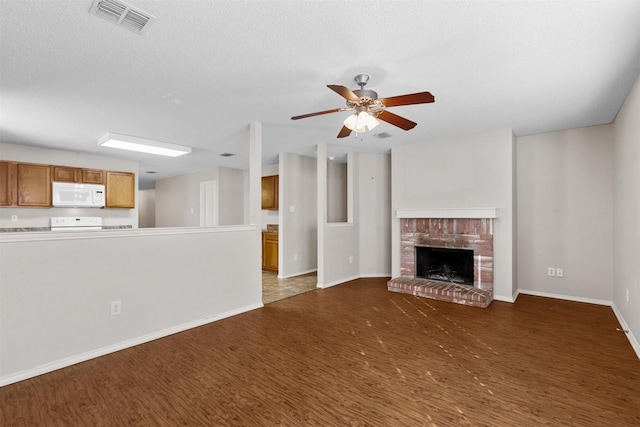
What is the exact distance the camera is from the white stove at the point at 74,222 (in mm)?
5496

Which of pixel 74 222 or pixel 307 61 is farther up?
pixel 307 61

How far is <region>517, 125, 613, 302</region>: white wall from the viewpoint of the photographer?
4082 mm

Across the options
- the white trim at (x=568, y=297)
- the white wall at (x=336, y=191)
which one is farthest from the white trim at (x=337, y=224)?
the white trim at (x=568, y=297)

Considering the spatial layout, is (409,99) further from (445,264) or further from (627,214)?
(445,264)

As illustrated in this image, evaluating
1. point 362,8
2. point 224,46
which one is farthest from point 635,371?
point 224,46

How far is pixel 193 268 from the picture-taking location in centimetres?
342

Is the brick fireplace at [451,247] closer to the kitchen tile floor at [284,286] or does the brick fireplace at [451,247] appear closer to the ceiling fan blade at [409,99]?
the kitchen tile floor at [284,286]

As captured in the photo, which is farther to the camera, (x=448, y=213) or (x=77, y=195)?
(x=77, y=195)

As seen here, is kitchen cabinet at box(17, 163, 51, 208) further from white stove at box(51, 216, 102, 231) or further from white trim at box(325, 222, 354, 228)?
white trim at box(325, 222, 354, 228)

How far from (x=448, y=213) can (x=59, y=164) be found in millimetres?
6743

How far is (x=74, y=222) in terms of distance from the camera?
5730 millimetres

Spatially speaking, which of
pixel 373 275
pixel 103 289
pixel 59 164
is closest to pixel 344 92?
pixel 103 289

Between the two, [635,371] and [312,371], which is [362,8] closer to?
[312,371]

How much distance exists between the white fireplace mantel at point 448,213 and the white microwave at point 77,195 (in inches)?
222
